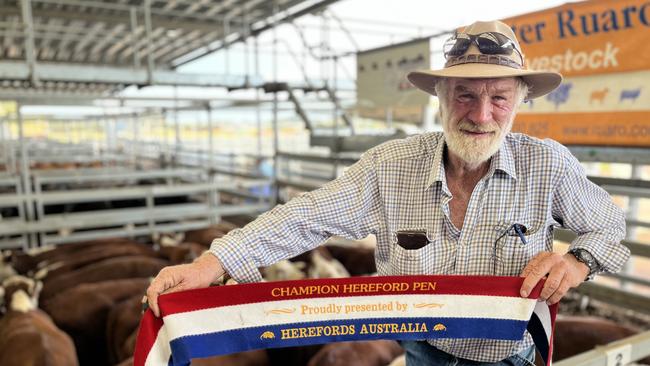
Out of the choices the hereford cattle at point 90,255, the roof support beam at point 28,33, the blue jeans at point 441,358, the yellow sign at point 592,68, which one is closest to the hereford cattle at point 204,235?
the hereford cattle at point 90,255

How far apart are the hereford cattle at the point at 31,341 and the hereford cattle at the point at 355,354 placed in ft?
4.96

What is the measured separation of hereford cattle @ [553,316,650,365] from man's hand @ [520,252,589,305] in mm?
2164

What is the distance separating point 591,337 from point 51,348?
130 inches

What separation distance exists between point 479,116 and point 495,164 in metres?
0.15

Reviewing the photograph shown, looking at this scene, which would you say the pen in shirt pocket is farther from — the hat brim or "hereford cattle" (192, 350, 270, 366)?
"hereford cattle" (192, 350, 270, 366)

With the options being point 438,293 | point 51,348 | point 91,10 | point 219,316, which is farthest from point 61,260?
point 91,10

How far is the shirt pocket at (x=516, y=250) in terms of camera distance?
1.45m

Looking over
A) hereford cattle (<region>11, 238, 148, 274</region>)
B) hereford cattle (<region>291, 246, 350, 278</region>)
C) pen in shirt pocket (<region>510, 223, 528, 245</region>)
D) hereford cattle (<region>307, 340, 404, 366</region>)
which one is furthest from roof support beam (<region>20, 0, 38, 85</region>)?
pen in shirt pocket (<region>510, 223, 528, 245</region>)

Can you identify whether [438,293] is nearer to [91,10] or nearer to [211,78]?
[211,78]

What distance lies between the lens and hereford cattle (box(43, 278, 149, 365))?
3883mm

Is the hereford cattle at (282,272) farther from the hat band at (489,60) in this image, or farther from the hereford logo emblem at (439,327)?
the hat band at (489,60)

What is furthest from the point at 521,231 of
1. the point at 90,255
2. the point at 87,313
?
the point at 90,255

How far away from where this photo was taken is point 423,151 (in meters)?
1.60

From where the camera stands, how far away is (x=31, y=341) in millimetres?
3088
